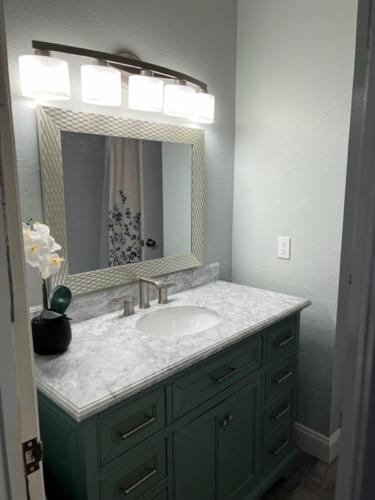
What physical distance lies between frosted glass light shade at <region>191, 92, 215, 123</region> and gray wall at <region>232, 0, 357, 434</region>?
1.11 ft

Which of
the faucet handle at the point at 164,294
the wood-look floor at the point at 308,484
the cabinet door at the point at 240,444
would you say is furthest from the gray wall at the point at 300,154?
the faucet handle at the point at 164,294

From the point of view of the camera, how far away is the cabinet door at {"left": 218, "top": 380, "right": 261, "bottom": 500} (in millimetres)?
1450

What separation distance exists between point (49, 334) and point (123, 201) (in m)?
0.67

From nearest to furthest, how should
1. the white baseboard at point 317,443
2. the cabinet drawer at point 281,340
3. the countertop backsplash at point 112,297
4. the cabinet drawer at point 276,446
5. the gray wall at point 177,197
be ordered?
the countertop backsplash at point 112,297
the cabinet drawer at point 281,340
the cabinet drawer at point 276,446
the gray wall at point 177,197
the white baseboard at point 317,443

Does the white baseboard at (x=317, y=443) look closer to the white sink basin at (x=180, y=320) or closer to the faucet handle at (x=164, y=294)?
the white sink basin at (x=180, y=320)

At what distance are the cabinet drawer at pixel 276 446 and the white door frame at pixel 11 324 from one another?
1353 mm

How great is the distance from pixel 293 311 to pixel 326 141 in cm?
82

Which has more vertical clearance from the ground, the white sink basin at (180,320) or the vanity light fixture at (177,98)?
the vanity light fixture at (177,98)

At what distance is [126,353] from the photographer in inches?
49.0

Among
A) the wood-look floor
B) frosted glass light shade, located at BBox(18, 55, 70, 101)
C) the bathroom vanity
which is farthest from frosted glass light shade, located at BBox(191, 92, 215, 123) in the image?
the wood-look floor

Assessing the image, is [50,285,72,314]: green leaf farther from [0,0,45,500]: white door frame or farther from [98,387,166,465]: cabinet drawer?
[0,0,45,500]: white door frame

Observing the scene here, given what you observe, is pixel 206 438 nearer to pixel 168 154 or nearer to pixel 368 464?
pixel 368 464

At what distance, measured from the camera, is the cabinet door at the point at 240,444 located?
145 cm

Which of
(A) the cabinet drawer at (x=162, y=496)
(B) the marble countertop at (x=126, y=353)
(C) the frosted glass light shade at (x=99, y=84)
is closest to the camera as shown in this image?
(B) the marble countertop at (x=126, y=353)
